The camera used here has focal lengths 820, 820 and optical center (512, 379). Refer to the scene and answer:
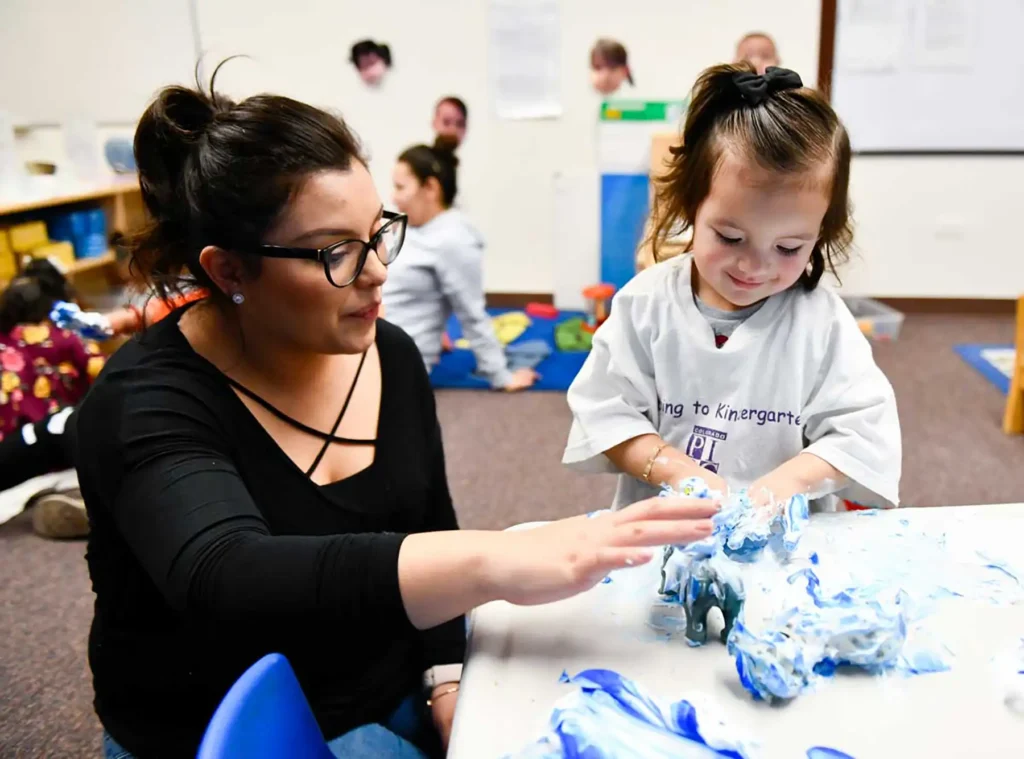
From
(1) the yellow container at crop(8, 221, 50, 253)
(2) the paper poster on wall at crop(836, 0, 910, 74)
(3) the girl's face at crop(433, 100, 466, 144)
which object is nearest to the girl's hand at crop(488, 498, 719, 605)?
(1) the yellow container at crop(8, 221, 50, 253)

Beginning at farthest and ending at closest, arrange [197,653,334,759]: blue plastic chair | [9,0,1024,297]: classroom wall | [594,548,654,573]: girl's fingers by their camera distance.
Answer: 1. [9,0,1024,297]: classroom wall
2. [594,548,654,573]: girl's fingers
3. [197,653,334,759]: blue plastic chair

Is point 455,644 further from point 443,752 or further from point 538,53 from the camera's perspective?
point 538,53

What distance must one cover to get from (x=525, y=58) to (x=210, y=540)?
11.4ft

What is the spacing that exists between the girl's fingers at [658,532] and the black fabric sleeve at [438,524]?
16.9 inches

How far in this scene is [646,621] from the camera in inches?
29.7

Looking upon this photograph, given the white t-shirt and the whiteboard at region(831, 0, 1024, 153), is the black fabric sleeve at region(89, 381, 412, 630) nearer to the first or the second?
the white t-shirt

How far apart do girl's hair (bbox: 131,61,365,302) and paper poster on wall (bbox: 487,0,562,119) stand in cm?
310

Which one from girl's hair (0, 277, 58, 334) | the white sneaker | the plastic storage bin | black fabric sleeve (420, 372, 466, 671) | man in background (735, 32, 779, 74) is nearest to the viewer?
black fabric sleeve (420, 372, 466, 671)

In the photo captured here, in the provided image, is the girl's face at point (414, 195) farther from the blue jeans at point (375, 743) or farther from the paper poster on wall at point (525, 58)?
the blue jeans at point (375, 743)

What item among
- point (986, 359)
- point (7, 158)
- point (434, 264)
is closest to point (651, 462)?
point (434, 264)

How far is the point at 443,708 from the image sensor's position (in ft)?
3.15

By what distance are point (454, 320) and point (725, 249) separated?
3065 millimetres

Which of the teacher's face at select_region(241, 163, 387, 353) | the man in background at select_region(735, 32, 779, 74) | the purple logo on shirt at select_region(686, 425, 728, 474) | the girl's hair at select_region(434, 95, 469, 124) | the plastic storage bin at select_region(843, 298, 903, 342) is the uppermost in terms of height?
the man in background at select_region(735, 32, 779, 74)

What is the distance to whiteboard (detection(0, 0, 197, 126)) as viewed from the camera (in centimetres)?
393
